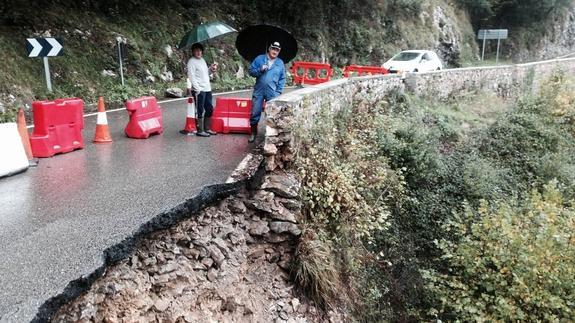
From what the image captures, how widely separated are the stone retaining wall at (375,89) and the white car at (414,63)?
2.80 meters

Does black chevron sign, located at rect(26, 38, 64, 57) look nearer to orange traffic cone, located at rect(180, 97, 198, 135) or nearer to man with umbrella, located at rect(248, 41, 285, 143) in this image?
orange traffic cone, located at rect(180, 97, 198, 135)

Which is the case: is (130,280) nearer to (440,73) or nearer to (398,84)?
(398,84)

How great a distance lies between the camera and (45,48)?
11.0 meters

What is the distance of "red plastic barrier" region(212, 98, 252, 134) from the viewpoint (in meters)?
8.85

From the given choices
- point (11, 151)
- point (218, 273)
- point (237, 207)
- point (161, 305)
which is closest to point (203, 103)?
point (11, 151)

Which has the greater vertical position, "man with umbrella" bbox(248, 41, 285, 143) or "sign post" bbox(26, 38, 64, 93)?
"sign post" bbox(26, 38, 64, 93)

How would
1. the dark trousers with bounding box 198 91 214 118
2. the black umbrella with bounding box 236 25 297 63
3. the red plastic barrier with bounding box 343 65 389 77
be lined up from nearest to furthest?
the black umbrella with bounding box 236 25 297 63 → the dark trousers with bounding box 198 91 214 118 → the red plastic barrier with bounding box 343 65 389 77

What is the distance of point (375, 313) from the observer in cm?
628

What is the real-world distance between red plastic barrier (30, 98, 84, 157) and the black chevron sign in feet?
14.4

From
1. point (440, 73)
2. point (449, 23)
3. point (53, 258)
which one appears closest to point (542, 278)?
point (53, 258)

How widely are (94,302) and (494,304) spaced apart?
18.2ft

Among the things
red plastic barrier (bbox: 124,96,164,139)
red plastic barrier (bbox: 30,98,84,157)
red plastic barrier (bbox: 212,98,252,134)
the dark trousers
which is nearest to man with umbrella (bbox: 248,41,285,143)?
red plastic barrier (bbox: 212,98,252,134)

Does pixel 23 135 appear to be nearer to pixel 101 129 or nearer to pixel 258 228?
pixel 101 129

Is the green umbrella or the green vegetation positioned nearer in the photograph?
the green vegetation
